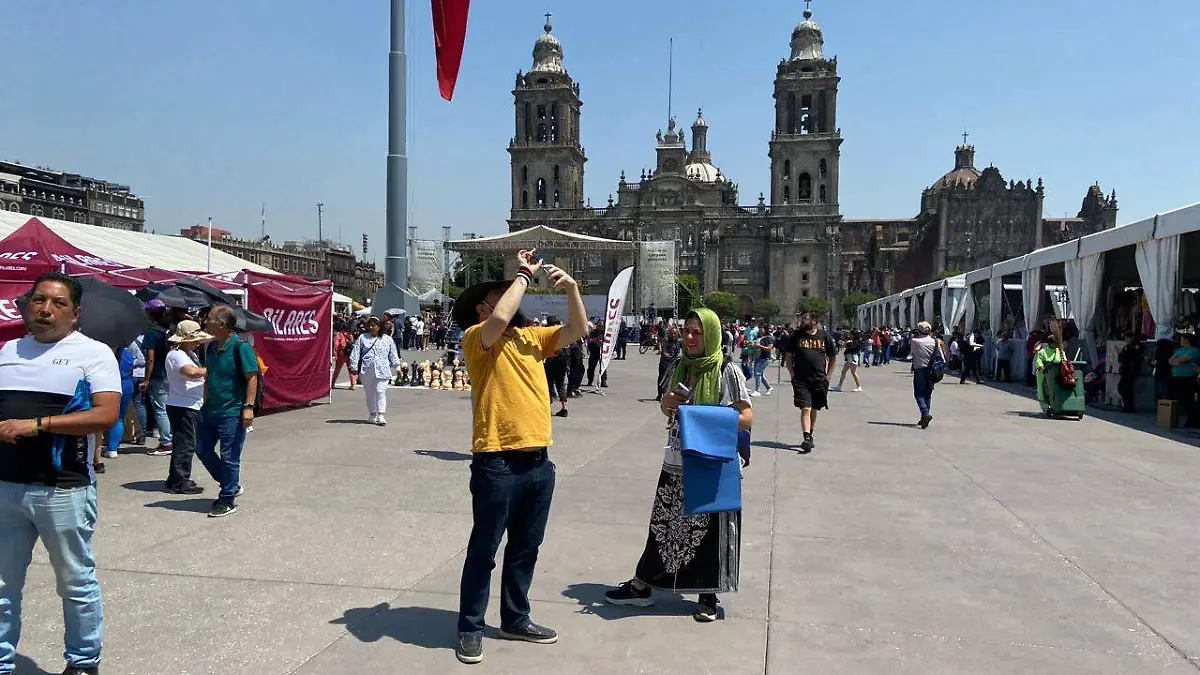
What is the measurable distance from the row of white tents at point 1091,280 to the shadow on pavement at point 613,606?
11661 mm

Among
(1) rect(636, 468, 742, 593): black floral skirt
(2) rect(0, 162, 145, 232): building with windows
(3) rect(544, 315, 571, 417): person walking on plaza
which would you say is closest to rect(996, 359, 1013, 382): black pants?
(3) rect(544, 315, 571, 417): person walking on plaza

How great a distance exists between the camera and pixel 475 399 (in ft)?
12.7

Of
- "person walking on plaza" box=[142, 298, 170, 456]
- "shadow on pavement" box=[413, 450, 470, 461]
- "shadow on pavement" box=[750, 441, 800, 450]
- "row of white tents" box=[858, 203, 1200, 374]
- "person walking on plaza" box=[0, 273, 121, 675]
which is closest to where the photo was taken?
"person walking on plaza" box=[0, 273, 121, 675]

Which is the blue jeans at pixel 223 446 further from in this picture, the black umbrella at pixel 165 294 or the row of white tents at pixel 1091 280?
the row of white tents at pixel 1091 280

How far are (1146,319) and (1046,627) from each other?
15862mm

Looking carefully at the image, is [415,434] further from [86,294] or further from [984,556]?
[984,556]

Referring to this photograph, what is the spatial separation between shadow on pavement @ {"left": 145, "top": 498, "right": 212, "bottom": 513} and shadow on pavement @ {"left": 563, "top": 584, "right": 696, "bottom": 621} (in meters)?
3.50

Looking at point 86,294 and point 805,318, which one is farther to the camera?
point 805,318

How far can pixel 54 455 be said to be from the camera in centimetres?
329

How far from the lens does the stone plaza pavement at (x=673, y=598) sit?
3.85 meters

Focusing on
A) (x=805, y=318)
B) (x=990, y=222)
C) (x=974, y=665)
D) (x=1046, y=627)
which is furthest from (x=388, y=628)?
(x=990, y=222)

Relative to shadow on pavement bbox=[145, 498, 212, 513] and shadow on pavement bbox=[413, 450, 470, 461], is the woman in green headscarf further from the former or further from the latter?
shadow on pavement bbox=[413, 450, 470, 461]

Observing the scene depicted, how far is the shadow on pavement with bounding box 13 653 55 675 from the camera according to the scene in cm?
356

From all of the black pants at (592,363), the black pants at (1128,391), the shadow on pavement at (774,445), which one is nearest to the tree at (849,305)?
the black pants at (592,363)
